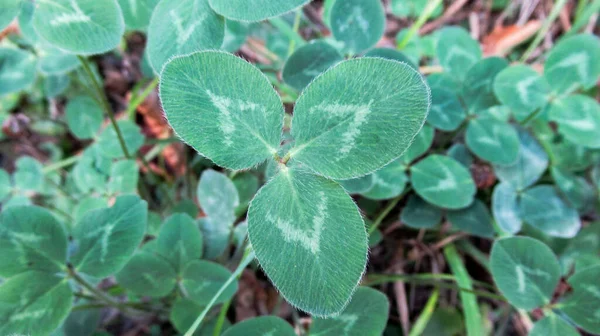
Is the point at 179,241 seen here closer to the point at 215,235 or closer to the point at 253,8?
the point at 215,235

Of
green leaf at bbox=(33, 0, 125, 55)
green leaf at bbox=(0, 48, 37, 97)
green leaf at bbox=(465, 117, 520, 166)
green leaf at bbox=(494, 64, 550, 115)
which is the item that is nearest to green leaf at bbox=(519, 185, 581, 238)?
green leaf at bbox=(465, 117, 520, 166)

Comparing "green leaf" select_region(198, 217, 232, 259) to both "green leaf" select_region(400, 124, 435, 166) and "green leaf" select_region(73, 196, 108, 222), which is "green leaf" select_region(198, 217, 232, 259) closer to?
"green leaf" select_region(73, 196, 108, 222)

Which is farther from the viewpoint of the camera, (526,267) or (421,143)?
(421,143)

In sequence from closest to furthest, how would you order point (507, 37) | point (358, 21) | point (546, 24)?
point (358, 21)
point (546, 24)
point (507, 37)

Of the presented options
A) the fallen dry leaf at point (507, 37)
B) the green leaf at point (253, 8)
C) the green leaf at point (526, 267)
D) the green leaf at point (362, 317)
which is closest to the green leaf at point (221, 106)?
the green leaf at point (253, 8)

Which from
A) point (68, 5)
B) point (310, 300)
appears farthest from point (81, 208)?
point (310, 300)

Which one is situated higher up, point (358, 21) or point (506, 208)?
point (358, 21)

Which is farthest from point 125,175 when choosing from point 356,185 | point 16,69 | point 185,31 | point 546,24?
point 546,24
